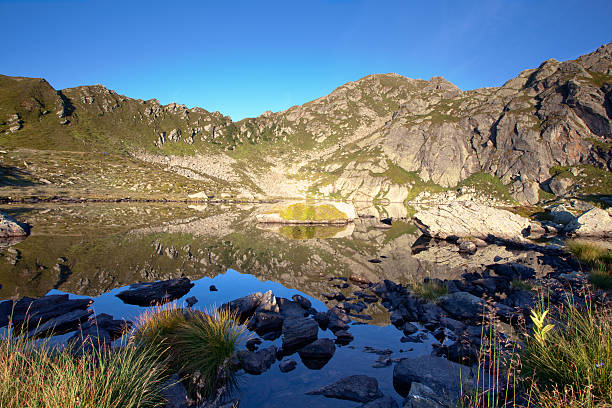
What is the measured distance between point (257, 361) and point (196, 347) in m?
1.80

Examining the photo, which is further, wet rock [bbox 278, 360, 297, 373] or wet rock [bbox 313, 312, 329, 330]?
wet rock [bbox 313, 312, 329, 330]

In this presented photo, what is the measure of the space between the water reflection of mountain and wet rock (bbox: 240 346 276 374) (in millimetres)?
6576

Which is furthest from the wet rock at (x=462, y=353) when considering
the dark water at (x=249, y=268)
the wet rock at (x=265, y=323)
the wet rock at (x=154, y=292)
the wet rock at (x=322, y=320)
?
the wet rock at (x=154, y=292)

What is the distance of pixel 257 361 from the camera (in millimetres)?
7527

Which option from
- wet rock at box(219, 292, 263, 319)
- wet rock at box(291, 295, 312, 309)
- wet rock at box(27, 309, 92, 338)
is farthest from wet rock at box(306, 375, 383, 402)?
wet rock at box(27, 309, 92, 338)

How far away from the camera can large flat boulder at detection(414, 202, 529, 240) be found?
3391cm

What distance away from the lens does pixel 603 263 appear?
55.5 feet

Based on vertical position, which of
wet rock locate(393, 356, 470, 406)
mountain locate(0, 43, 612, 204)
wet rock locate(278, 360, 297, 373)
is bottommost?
wet rock locate(278, 360, 297, 373)

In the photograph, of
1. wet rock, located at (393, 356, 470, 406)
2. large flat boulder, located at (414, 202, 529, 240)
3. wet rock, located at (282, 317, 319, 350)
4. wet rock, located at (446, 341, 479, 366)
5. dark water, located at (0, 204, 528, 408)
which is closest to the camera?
wet rock, located at (393, 356, 470, 406)

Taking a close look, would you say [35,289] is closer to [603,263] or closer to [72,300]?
[72,300]

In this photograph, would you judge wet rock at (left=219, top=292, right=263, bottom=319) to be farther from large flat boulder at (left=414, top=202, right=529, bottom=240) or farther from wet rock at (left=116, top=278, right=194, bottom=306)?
large flat boulder at (left=414, top=202, right=529, bottom=240)

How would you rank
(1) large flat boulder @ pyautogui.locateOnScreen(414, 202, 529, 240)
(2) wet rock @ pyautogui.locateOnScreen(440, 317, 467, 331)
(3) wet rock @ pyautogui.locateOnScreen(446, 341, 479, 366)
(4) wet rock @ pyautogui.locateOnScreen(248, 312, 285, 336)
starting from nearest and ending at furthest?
1. (3) wet rock @ pyautogui.locateOnScreen(446, 341, 479, 366)
2. (4) wet rock @ pyautogui.locateOnScreen(248, 312, 285, 336)
3. (2) wet rock @ pyautogui.locateOnScreen(440, 317, 467, 331)
4. (1) large flat boulder @ pyautogui.locateOnScreen(414, 202, 529, 240)

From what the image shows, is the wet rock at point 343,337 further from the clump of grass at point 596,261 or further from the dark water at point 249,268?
the clump of grass at point 596,261

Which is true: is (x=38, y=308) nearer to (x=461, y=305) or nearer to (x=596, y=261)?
(x=461, y=305)
